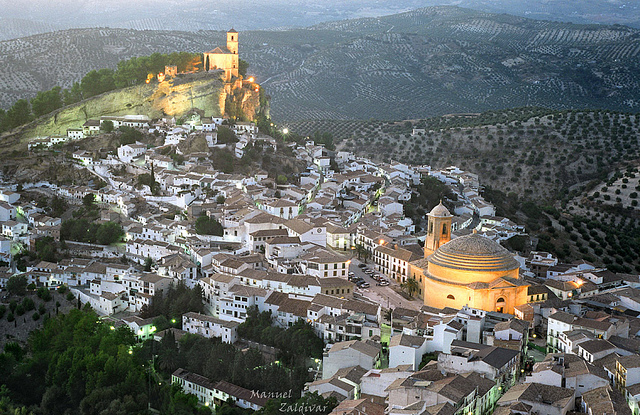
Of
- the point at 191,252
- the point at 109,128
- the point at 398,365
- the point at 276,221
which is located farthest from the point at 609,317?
the point at 109,128

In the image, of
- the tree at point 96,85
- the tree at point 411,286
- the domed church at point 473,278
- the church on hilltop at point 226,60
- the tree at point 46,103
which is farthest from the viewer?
the tree at point 96,85

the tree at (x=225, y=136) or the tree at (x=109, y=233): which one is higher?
the tree at (x=225, y=136)

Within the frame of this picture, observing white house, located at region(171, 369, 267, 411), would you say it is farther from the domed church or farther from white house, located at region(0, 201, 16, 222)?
white house, located at region(0, 201, 16, 222)

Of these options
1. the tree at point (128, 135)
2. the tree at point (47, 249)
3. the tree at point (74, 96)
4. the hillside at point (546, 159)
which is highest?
the tree at point (74, 96)

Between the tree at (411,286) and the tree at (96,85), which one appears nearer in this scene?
the tree at (411,286)

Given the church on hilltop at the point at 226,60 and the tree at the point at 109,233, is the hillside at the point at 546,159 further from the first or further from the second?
the tree at the point at 109,233

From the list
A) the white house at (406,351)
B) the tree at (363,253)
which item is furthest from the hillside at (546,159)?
the white house at (406,351)
